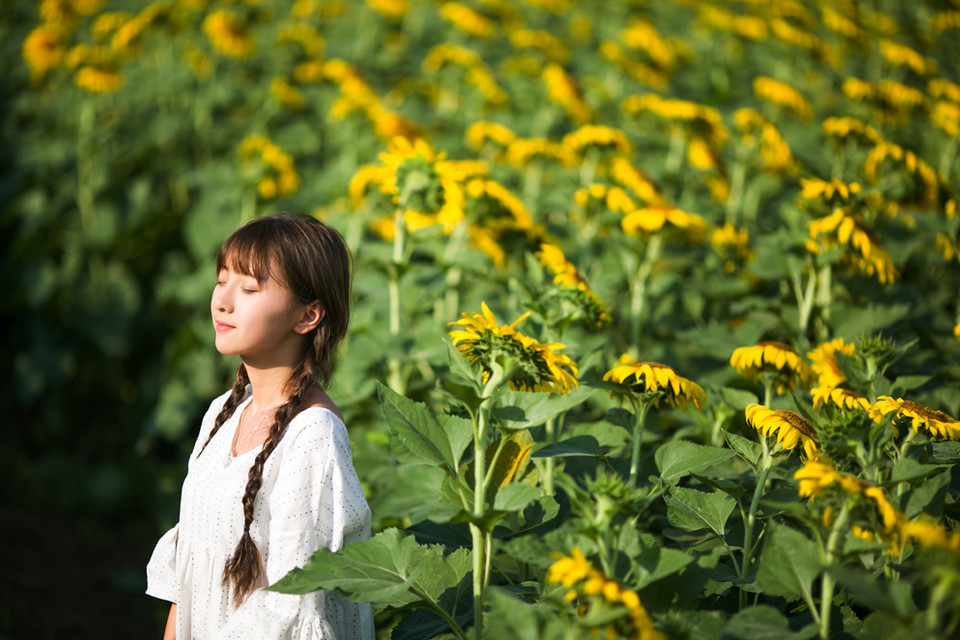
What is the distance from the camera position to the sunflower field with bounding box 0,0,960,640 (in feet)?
4.47

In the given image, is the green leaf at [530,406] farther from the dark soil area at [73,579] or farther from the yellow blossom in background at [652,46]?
the yellow blossom in background at [652,46]

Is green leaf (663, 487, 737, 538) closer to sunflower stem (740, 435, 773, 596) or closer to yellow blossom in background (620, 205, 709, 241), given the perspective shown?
sunflower stem (740, 435, 773, 596)

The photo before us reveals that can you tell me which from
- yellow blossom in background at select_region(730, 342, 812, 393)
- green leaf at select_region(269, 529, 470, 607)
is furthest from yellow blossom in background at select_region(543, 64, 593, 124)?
green leaf at select_region(269, 529, 470, 607)

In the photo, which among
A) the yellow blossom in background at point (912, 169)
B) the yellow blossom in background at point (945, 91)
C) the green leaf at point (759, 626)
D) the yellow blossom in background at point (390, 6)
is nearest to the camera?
the green leaf at point (759, 626)

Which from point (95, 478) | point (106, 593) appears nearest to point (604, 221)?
point (106, 593)

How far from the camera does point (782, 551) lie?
125cm

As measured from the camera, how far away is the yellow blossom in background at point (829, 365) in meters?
1.91

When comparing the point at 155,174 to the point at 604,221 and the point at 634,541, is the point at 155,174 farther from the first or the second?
the point at 634,541

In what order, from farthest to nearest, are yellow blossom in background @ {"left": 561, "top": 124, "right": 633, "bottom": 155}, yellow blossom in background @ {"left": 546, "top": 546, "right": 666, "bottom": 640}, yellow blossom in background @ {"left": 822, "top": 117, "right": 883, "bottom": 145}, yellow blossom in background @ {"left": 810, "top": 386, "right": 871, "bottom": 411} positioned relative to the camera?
1. yellow blossom in background @ {"left": 561, "top": 124, "right": 633, "bottom": 155}
2. yellow blossom in background @ {"left": 822, "top": 117, "right": 883, "bottom": 145}
3. yellow blossom in background @ {"left": 810, "top": 386, "right": 871, "bottom": 411}
4. yellow blossom in background @ {"left": 546, "top": 546, "right": 666, "bottom": 640}

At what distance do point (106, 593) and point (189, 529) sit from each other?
2391 mm

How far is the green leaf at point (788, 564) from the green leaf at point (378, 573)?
590mm

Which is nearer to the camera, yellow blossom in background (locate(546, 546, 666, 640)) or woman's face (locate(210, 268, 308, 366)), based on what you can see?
yellow blossom in background (locate(546, 546, 666, 640))

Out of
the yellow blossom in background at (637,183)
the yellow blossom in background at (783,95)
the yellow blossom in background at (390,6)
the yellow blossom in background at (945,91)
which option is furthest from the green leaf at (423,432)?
the yellow blossom in background at (390,6)

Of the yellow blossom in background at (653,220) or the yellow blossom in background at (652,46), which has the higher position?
the yellow blossom in background at (652,46)
